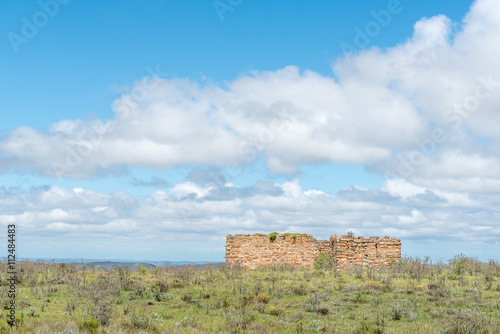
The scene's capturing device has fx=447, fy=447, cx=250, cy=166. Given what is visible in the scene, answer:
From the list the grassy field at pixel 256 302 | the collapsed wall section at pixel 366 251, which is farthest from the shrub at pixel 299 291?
the collapsed wall section at pixel 366 251

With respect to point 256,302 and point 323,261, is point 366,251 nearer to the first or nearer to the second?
point 323,261

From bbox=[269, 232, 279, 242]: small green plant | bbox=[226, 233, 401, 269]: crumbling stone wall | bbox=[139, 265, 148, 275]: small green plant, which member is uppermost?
bbox=[269, 232, 279, 242]: small green plant

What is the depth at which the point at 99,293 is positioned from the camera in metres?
15.6

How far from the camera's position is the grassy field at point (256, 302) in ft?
37.1

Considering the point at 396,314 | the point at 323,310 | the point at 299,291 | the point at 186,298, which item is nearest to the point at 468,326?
the point at 396,314

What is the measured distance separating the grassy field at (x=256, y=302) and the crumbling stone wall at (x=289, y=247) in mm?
4295

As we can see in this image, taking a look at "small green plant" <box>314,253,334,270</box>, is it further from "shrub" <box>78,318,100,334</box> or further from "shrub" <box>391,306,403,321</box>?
"shrub" <box>78,318,100,334</box>

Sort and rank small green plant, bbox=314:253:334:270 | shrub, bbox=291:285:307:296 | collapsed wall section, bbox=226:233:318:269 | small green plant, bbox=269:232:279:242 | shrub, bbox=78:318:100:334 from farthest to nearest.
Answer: small green plant, bbox=269:232:279:242, collapsed wall section, bbox=226:233:318:269, small green plant, bbox=314:253:334:270, shrub, bbox=291:285:307:296, shrub, bbox=78:318:100:334

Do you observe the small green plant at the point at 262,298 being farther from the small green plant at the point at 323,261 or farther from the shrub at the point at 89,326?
the small green plant at the point at 323,261

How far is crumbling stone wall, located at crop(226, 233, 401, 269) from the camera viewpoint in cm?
2725

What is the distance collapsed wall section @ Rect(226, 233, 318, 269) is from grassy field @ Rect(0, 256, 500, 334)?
17.6 feet

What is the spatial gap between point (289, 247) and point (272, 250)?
3.61 ft

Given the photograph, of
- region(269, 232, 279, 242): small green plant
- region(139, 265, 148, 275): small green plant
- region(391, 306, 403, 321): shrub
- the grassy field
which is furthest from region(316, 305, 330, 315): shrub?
region(269, 232, 279, 242): small green plant

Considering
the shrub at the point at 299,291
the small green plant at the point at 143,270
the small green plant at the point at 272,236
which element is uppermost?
the small green plant at the point at 272,236
